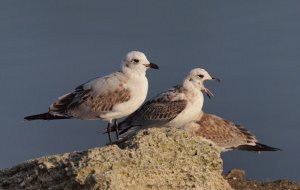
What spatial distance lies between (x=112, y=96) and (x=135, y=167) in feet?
22.6

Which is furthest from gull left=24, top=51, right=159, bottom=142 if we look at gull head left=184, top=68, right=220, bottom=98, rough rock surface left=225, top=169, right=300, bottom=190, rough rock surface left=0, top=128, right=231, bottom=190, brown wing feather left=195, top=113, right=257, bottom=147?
rough rock surface left=0, top=128, right=231, bottom=190

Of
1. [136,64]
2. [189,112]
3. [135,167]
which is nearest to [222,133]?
[189,112]

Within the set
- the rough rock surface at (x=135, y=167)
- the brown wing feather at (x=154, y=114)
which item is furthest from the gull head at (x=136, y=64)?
the rough rock surface at (x=135, y=167)

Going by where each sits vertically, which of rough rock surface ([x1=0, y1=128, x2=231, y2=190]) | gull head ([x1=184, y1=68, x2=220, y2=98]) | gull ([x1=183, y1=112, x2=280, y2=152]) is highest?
rough rock surface ([x1=0, y1=128, x2=231, y2=190])

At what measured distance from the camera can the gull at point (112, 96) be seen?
12516mm

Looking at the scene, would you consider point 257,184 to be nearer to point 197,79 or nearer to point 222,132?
point 222,132

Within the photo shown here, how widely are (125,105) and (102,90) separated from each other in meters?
0.51

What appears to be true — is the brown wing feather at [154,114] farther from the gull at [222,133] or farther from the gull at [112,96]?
the gull at [112,96]

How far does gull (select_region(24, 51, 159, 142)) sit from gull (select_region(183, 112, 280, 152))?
52.9 inches

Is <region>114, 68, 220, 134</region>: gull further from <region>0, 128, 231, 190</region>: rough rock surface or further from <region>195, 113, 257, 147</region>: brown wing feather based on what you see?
<region>0, 128, 231, 190</region>: rough rock surface

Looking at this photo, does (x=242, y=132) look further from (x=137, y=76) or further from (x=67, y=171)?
(x=67, y=171)

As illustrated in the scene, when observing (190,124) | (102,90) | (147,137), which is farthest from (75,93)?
(147,137)

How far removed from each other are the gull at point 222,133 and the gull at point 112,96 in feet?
4.41

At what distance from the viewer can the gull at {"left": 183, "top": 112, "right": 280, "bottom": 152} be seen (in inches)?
540
